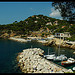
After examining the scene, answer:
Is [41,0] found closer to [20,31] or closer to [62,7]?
[62,7]

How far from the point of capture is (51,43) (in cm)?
4634

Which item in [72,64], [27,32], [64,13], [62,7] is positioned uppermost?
[62,7]

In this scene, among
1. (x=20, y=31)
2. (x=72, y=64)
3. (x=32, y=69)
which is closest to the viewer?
(x=32, y=69)

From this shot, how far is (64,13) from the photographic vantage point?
8828mm

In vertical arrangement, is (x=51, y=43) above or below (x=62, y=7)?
below

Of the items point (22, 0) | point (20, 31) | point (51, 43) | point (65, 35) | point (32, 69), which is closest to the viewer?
point (22, 0)

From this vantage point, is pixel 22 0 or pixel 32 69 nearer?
pixel 22 0

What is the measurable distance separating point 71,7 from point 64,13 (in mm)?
1085

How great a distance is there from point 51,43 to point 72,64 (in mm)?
26151

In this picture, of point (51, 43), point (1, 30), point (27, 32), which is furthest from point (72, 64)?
point (1, 30)

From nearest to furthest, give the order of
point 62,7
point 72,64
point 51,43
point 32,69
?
point 62,7
point 32,69
point 72,64
point 51,43

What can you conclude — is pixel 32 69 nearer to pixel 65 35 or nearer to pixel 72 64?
pixel 72 64

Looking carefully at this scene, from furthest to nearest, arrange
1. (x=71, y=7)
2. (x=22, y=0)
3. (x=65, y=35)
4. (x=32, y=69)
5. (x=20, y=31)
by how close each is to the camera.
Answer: (x=20, y=31) → (x=65, y=35) → (x=32, y=69) → (x=71, y=7) → (x=22, y=0)

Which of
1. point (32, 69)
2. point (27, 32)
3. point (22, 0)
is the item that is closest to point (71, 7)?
point (22, 0)
